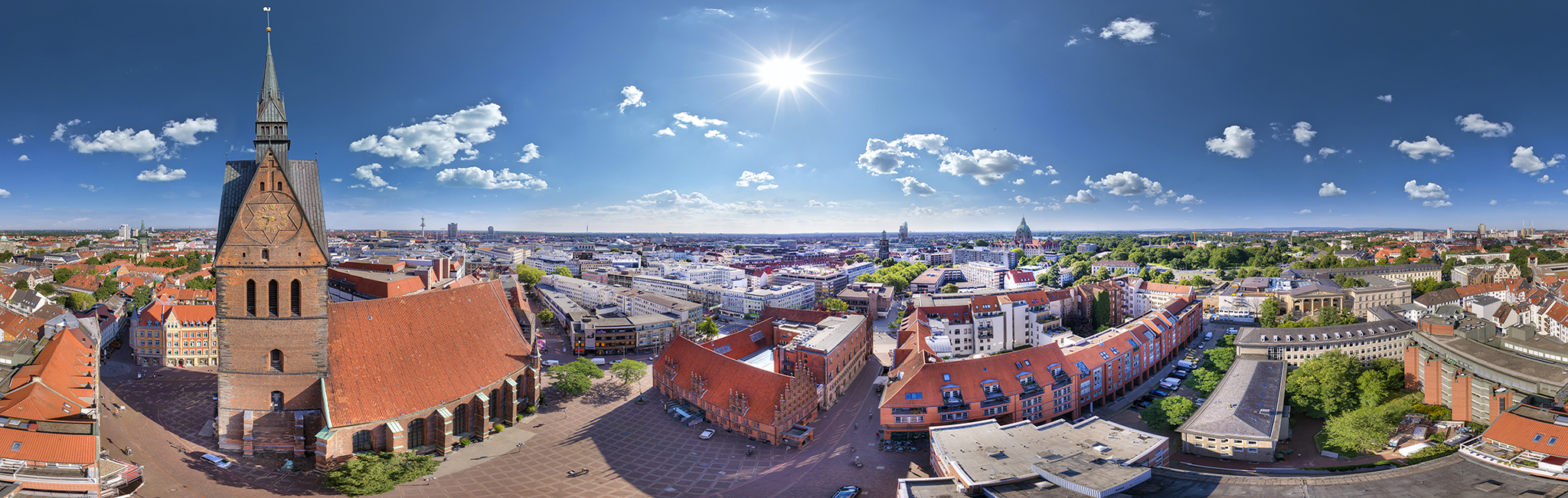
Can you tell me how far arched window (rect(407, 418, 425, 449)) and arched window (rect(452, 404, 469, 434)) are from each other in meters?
1.95

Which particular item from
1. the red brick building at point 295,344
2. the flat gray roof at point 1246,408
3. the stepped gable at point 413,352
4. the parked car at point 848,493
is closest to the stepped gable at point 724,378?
the parked car at point 848,493

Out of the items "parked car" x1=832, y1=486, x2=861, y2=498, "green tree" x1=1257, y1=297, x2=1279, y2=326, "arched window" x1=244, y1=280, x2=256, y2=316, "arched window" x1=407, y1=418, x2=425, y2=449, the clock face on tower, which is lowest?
"parked car" x1=832, y1=486, x2=861, y2=498

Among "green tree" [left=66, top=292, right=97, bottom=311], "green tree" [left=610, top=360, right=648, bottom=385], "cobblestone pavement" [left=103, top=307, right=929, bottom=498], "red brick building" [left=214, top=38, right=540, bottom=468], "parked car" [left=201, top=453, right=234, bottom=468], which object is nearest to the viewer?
"red brick building" [left=214, top=38, right=540, bottom=468]

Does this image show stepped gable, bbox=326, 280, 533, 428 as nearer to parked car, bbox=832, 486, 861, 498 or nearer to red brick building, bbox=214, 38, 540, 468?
red brick building, bbox=214, 38, 540, 468

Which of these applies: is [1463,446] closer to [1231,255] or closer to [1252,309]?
[1252,309]

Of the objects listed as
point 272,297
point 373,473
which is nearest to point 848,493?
point 373,473

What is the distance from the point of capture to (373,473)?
103 ft

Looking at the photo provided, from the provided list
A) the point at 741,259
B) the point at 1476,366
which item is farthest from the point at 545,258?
the point at 1476,366

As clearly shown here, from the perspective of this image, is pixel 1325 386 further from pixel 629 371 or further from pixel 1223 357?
pixel 629 371

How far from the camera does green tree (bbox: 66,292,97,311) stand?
8125 centimetres

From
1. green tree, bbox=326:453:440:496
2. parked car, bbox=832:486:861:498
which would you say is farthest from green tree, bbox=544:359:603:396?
parked car, bbox=832:486:861:498

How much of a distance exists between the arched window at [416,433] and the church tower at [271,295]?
14.0 ft

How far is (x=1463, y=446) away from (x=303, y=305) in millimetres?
59403

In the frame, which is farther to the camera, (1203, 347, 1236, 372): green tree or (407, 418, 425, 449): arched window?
(1203, 347, 1236, 372): green tree
